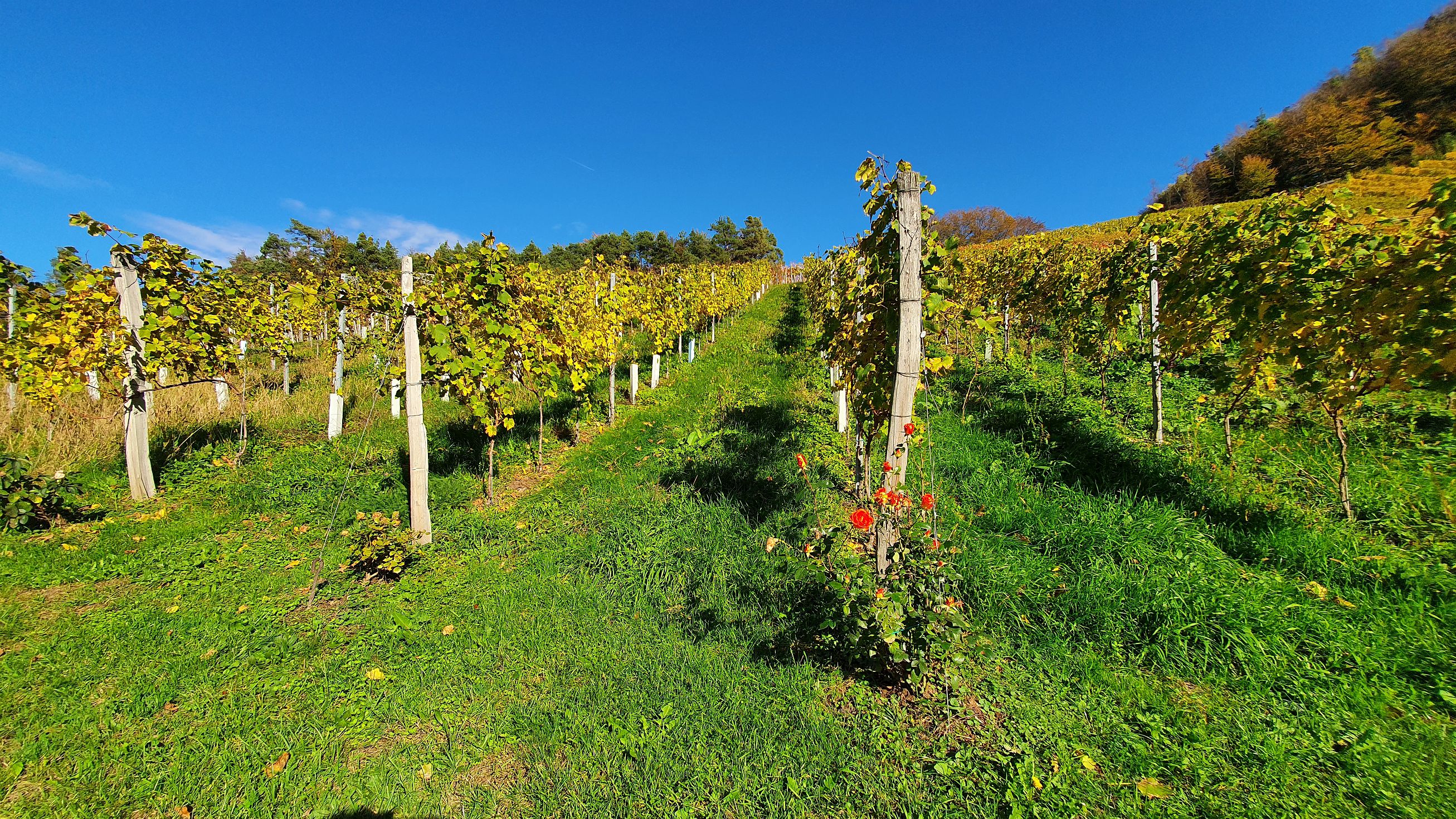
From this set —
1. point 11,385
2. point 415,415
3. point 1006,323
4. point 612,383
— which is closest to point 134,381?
point 415,415

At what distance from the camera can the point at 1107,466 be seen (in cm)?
482

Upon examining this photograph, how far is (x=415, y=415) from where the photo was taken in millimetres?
4375

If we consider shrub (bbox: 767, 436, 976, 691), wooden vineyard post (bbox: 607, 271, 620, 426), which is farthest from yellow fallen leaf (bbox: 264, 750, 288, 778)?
wooden vineyard post (bbox: 607, 271, 620, 426)

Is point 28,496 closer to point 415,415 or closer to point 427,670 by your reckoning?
point 415,415

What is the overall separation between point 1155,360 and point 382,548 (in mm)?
7668

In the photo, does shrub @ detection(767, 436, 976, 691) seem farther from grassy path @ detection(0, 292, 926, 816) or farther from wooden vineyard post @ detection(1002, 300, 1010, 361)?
wooden vineyard post @ detection(1002, 300, 1010, 361)

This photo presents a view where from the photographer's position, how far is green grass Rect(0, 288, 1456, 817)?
7.03 feet

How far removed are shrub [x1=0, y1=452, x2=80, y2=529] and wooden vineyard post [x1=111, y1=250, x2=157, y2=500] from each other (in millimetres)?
432

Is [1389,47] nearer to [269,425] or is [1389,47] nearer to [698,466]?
[698,466]

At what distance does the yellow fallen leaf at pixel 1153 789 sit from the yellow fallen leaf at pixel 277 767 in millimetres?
3828

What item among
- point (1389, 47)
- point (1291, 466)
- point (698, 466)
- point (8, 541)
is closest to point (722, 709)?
point (698, 466)

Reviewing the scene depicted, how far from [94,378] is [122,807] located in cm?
1127

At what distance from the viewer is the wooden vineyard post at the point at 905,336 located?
269 centimetres

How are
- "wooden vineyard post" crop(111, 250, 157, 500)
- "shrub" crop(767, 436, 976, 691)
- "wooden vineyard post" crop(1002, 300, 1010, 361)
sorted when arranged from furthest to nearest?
"wooden vineyard post" crop(1002, 300, 1010, 361)
"wooden vineyard post" crop(111, 250, 157, 500)
"shrub" crop(767, 436, 976, 691)
